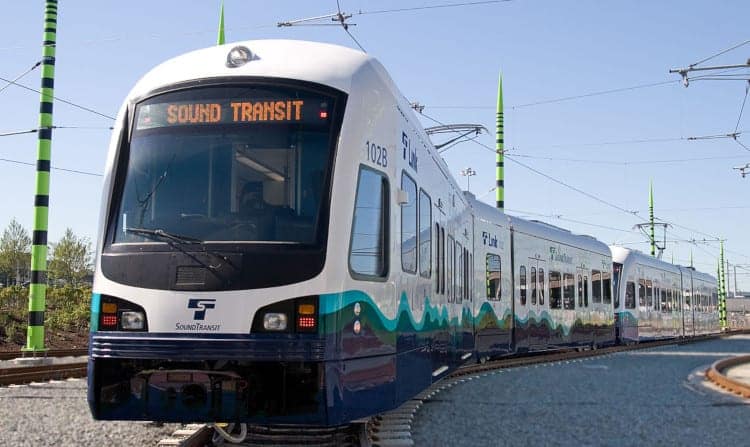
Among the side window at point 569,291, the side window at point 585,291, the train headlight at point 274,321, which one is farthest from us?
the side window at point 585,291

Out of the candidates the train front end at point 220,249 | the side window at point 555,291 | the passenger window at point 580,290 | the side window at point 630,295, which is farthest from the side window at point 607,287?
the train front end at point 220,249

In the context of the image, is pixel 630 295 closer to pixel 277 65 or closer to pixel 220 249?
pixel 277 65

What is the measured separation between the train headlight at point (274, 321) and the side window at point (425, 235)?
281 centimetres

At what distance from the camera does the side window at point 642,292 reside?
87.0 feet

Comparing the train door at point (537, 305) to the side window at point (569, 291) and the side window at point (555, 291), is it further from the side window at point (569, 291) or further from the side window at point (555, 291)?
the side window at point (569, 291)

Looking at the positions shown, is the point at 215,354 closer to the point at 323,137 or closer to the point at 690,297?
the point at 323,137

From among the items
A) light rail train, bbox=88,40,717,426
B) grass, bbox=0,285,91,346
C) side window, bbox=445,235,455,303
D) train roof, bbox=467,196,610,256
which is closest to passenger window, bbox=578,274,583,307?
train roof, bbox=467,196,610,256

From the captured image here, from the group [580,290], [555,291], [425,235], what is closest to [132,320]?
[425,235]

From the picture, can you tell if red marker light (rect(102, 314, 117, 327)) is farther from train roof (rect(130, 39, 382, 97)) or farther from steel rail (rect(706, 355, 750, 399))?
steel rail (rect(706, 355, 750, 399))

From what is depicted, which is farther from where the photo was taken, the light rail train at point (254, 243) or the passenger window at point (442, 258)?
the passenger window at point (442, 258)

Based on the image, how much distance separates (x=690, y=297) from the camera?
33906 mm

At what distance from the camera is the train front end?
603 centimetres

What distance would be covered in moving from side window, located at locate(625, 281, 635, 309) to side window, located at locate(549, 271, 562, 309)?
19.4 feet

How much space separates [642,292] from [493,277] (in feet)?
40.3
